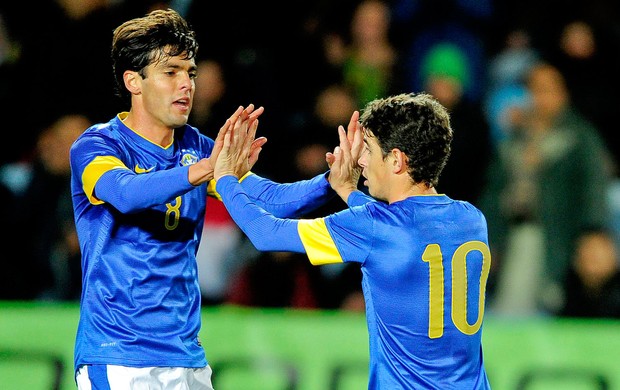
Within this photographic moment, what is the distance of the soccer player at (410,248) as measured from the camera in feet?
11.9

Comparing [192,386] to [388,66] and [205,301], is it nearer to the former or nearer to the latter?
[205,301]

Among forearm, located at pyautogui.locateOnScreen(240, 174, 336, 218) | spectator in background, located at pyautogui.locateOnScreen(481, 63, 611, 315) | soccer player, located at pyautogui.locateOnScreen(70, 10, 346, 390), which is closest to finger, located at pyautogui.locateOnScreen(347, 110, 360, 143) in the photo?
soccer player, located at pyautogui.locateOnScreen(70, 10, 346, 390)

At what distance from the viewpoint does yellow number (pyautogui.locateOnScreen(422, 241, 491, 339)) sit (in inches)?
142

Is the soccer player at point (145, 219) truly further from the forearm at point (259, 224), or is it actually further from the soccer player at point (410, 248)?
the soccer player at point (410, 248)

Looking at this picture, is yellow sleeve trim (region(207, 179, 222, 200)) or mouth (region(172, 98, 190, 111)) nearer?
mouth (region(172, 98, 190, 111))

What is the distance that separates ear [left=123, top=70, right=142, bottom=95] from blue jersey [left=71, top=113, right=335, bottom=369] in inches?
7.3

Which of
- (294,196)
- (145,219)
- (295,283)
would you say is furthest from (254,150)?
(295,283)

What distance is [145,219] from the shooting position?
13.5 ft

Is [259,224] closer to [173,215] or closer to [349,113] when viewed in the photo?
[173,215]

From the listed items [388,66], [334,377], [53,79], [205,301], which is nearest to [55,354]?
[205,301]

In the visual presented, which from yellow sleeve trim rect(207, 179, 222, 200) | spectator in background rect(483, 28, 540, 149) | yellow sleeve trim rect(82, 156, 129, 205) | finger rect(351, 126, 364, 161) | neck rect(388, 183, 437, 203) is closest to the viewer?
neck rect(388, 183, 437, 203)

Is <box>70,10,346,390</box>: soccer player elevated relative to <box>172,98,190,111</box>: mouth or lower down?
lower down

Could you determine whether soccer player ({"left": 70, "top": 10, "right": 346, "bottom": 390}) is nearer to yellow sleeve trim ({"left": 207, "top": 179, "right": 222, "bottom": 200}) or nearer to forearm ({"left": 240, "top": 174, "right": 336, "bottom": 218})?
forearm ({"left": 240, "top": 174, "right": 336, "bottom": 218})

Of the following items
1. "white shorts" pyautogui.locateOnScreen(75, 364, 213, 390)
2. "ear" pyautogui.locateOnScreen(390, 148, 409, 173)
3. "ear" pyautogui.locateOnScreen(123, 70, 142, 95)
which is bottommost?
"white shorts" pyautogui.locateOnScreen(75, 364, 213, 390)
